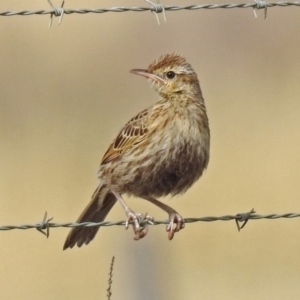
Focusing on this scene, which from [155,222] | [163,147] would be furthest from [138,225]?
[155,222]

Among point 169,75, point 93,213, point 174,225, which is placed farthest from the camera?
point 93,213

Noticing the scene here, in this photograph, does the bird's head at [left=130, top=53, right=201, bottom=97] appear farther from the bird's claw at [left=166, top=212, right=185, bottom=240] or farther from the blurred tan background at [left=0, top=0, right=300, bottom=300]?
the blurred tan background at [left=0, top=0, right=300, bottom=300]

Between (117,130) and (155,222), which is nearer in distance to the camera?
(155,222)

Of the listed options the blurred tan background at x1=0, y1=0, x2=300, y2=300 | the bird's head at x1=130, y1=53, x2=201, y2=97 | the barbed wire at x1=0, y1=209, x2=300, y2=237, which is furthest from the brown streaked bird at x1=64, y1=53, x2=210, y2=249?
the blurred tan background at x1=0, y1=0, x2=300, y2=300

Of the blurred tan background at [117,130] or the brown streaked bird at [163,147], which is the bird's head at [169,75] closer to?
the brown streaked bird at [163,147]

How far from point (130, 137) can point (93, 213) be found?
0.78 metres

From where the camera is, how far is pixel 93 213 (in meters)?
8.98

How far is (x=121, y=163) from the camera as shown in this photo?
8.55m

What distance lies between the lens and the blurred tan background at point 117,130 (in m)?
13.2

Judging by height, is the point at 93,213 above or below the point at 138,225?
above

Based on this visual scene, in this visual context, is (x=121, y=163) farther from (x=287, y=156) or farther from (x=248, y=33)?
(x=248, y=33)

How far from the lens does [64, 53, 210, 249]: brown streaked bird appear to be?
8.29 m

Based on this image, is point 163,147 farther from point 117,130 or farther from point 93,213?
point 117,130

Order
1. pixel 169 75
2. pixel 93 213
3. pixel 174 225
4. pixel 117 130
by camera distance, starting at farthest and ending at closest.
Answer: pixel 117 130 → pixel 93 213 → pixel 169 75 → pixel 174 225
